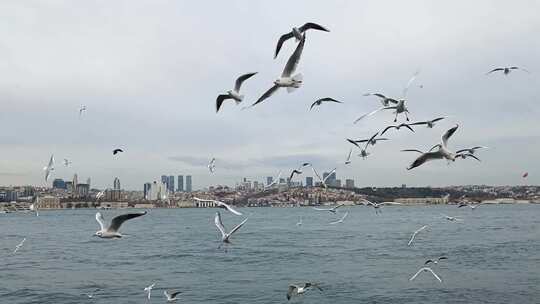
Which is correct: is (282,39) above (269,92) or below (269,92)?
above

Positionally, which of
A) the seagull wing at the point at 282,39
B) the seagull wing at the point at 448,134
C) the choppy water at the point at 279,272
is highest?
the seagull wing at the point at 282,39

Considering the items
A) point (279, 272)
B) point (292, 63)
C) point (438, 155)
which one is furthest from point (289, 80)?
point (279, 272)

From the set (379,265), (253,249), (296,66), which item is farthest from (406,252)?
(296,66)

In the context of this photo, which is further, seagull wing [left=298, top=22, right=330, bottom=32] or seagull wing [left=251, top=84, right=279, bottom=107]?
seagull wing [left=251, top=84, right=279, bottom=107]

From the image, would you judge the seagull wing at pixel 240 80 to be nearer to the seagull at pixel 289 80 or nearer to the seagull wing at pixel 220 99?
the seagull wing at pixel 220 99

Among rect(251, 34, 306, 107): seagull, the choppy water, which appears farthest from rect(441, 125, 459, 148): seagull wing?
the choppy water

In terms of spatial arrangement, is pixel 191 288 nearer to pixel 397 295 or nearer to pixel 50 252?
pixel 397 295

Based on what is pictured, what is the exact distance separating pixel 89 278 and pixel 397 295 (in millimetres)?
15294

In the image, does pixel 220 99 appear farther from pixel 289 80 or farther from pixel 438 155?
pixel 438 155

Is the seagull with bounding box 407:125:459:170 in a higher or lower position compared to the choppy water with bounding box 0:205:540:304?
higher

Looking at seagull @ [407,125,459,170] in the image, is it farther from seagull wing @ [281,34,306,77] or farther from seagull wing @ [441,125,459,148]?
seagull wing @ [281,34,306,77]

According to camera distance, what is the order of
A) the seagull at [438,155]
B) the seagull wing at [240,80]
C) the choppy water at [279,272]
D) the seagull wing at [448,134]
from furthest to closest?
the choppy water at [279,272] < the seagull wing at [448,134] < the seagull wing at [240,80] < the seagull at [438,155]

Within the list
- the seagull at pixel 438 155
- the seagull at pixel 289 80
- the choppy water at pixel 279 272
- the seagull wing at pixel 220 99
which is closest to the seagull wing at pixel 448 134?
the seagull at pixel 438 155

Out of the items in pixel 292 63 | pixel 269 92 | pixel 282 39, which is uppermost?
pixel 282 39
